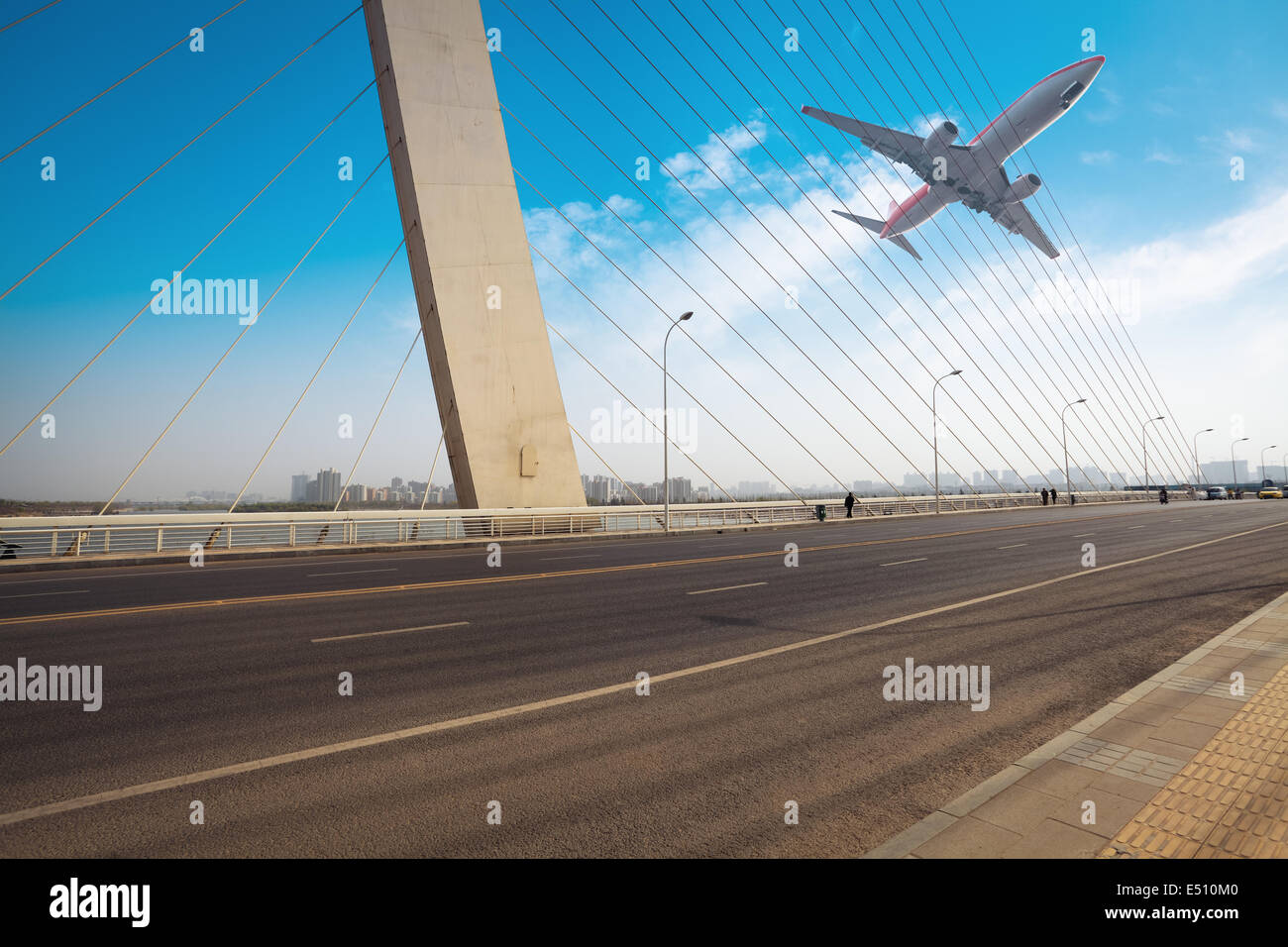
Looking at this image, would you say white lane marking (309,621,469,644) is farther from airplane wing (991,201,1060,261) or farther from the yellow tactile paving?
airplane wing (991,201,1060,261)

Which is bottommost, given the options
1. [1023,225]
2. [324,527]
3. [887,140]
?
[324,527]

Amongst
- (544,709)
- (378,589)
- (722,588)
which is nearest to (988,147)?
(722,588)

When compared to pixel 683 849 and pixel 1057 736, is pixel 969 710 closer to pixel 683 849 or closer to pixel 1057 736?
pixel 1057 736

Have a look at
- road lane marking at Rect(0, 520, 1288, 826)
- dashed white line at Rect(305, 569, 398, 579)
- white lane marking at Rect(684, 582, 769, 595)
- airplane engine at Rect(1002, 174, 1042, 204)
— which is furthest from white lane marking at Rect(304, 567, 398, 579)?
airplane engine at Rect(1002, 174, 1042, 204)

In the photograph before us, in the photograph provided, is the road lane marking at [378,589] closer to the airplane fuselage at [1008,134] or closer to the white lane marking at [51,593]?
the white lane marking at [51,593]

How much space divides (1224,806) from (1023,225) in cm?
6882

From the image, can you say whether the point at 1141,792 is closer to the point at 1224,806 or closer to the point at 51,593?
the point at 1224,806

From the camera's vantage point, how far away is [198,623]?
28.3 feet

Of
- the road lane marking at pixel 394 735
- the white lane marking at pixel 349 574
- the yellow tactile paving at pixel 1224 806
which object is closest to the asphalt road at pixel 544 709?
the road lane marking at pixel 394 735

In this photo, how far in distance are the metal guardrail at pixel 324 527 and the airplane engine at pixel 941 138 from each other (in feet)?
114

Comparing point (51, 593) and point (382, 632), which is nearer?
point (382, 632)

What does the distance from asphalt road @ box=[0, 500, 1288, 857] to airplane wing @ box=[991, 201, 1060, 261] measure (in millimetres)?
55354

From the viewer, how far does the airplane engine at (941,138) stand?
49.4 m

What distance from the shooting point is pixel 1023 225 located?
59094mm
